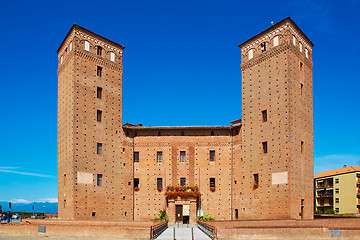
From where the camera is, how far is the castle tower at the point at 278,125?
3609 centimetres

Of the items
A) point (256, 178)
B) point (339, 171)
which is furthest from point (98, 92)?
point (339, 171)

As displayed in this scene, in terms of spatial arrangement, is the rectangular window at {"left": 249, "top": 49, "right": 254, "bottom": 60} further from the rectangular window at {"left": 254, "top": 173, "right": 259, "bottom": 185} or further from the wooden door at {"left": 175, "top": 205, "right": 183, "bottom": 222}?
the wooden door at {"left": 175, "top": 205, "right": 183, "bottom": 222}

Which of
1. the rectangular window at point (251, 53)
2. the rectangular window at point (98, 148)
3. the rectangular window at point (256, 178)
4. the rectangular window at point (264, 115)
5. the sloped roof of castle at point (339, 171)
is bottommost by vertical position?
the sloped roof of castle at point (339, 171)

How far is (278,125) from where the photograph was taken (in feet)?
122

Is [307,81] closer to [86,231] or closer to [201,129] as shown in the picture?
[201,129]

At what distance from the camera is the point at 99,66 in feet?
135

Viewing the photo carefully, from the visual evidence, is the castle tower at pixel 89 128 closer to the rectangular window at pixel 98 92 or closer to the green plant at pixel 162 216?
the rectangular window at pixel 98 92

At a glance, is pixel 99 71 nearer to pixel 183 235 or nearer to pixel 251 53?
pixel 251 53

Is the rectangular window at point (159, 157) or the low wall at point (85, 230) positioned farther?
the rectangular window at point (159, 157)

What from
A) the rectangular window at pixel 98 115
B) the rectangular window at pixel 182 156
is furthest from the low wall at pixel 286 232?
the rectangular window at pixel 98 115

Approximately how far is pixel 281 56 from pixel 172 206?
18.8 m

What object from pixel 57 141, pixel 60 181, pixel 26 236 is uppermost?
pixel 57 141

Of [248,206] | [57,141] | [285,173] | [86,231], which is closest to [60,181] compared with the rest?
[57,141]

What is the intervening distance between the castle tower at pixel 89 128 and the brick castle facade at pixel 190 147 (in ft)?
0.33
